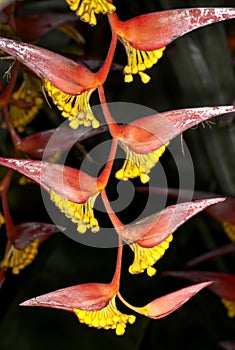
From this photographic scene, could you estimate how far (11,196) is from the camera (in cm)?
66

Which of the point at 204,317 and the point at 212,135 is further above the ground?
the point at 212,135

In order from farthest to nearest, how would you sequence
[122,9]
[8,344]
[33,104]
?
[122,9] → [8,344] → [33,104]


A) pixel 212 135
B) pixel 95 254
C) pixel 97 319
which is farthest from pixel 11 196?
pixel 97 319

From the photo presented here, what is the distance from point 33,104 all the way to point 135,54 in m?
0.12

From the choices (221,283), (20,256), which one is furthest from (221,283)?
(20,256)

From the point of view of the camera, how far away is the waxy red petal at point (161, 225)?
0.33 meters

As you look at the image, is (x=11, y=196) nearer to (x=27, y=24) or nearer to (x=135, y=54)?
(x=27, y=24)

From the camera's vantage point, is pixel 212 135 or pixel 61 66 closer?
pixel 61 66

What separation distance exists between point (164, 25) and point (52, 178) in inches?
3.5

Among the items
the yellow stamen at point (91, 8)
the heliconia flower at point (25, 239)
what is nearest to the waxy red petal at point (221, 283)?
the heliconia flower at point (25, 239)

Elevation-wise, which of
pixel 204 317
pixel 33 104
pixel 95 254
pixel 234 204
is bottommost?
pixel 204 317

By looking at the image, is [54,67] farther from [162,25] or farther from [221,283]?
[221,283]

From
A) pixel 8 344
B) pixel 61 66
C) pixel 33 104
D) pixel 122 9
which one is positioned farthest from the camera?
pixel 122 9

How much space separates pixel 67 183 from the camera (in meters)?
0.32
